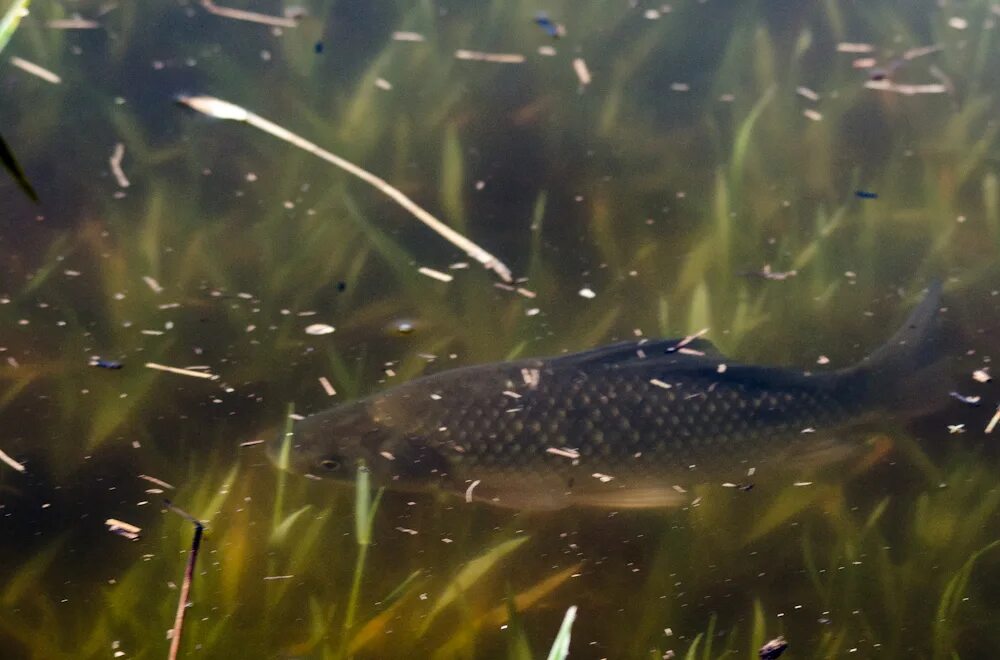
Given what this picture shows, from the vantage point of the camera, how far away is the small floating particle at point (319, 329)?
2.49 m

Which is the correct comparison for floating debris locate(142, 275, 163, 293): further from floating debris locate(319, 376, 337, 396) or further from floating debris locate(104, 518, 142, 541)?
floating debris locate(104, 518, 142, 541)

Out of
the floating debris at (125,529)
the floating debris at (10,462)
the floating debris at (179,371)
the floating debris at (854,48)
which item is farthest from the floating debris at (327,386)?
the floating debris at (854,48)

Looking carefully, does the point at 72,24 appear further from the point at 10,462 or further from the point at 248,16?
the point at 10,462

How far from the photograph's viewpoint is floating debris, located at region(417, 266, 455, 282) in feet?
8.68

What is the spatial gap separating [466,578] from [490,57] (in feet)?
7.59

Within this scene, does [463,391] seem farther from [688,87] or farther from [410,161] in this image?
[688,87]

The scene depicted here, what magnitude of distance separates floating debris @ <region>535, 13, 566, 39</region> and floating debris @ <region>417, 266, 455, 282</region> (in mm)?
1511

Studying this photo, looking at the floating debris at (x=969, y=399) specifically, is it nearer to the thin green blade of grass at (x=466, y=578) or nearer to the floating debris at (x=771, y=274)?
the floating debris at (x=771, y=274)

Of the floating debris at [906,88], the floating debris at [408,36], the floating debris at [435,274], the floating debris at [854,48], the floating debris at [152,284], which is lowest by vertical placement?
the floating debris at [435,274]

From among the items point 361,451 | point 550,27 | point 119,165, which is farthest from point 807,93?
point 119,165

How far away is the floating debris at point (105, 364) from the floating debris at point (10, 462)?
0.32 meters

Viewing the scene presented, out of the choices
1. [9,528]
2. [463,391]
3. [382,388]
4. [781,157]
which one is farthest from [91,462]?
[781,157]

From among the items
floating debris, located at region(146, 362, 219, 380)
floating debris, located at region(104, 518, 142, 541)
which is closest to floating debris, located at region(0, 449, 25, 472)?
floating debris, located at region(104, 518, 142, 541)

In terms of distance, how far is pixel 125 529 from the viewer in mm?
2031
